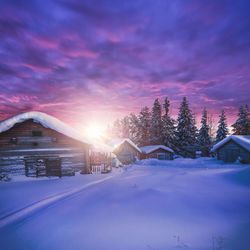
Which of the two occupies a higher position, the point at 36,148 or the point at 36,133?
the point at 36,133

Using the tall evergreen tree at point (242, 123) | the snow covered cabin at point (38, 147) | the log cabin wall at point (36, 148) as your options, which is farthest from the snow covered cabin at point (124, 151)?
the tall evergreen tree at point (242, 123)

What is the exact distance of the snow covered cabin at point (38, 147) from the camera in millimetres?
16531

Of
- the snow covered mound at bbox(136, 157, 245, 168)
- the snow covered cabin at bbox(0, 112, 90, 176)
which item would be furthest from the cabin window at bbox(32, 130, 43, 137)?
the snow covered mound at bbox(136, 157, 245, 168)

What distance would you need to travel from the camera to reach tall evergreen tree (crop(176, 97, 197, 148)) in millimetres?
47500

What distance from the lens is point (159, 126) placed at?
4988 cm

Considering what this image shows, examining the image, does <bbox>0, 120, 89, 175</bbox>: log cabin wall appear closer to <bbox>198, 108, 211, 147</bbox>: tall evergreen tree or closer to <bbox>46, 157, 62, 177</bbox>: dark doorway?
<bbox>46, 157, 62, 177</bbox>: dark doorway

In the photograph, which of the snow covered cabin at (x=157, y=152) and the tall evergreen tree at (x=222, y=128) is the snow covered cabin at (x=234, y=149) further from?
the tall evergreen tree at (x=222, y=128)

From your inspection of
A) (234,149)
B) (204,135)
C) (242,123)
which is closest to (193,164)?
(234,149)

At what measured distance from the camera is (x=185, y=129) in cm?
4744

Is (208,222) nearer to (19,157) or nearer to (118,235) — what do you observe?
(118,235)

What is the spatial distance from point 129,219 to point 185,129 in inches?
1708

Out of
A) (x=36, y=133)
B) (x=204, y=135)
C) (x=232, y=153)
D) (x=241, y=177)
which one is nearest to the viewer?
(x=241, y=177)

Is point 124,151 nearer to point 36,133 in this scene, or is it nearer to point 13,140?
point 36,133

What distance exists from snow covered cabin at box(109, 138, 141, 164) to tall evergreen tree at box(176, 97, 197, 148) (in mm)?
15978
